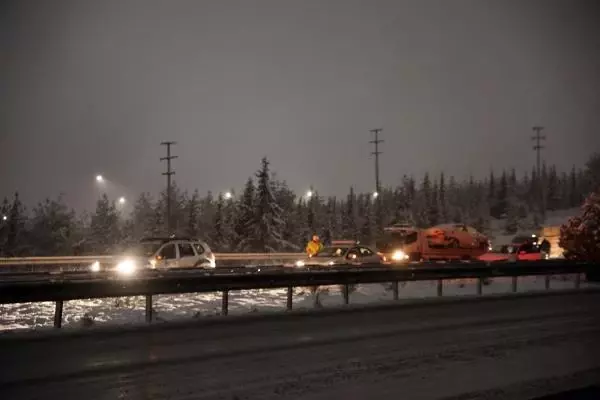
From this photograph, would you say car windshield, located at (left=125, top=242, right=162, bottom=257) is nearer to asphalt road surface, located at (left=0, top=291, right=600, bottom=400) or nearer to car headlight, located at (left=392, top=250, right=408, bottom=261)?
asphalt road surface, located at (left=0, top=291, right=600, bottom=400)

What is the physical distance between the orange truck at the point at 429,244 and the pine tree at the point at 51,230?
2150 inches

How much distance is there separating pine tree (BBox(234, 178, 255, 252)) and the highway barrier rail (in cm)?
4811

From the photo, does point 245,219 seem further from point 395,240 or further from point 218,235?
point 395,240

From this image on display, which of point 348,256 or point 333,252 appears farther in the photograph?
point 333,252

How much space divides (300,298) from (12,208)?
6874 cm

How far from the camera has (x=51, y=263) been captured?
126ft

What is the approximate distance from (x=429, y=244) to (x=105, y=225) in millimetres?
69449

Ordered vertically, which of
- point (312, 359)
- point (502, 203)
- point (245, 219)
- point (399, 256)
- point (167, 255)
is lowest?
point (312, 359)

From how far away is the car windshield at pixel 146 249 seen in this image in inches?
951

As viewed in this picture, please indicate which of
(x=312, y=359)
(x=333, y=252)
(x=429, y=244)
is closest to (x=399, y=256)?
(x=429, y=244)

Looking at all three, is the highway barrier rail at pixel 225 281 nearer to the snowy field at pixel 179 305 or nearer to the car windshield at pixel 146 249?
the snowy field at pixel 179 305

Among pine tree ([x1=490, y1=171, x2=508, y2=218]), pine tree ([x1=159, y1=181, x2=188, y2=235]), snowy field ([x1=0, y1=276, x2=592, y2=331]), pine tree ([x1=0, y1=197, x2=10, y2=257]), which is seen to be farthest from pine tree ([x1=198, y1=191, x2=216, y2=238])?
snowy field ([x1=0, y1=276, x2=592, y2=331])

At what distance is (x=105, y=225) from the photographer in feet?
316

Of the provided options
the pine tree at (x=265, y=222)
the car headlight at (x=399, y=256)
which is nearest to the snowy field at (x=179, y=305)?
the car headlight at (x=399, y=256)
